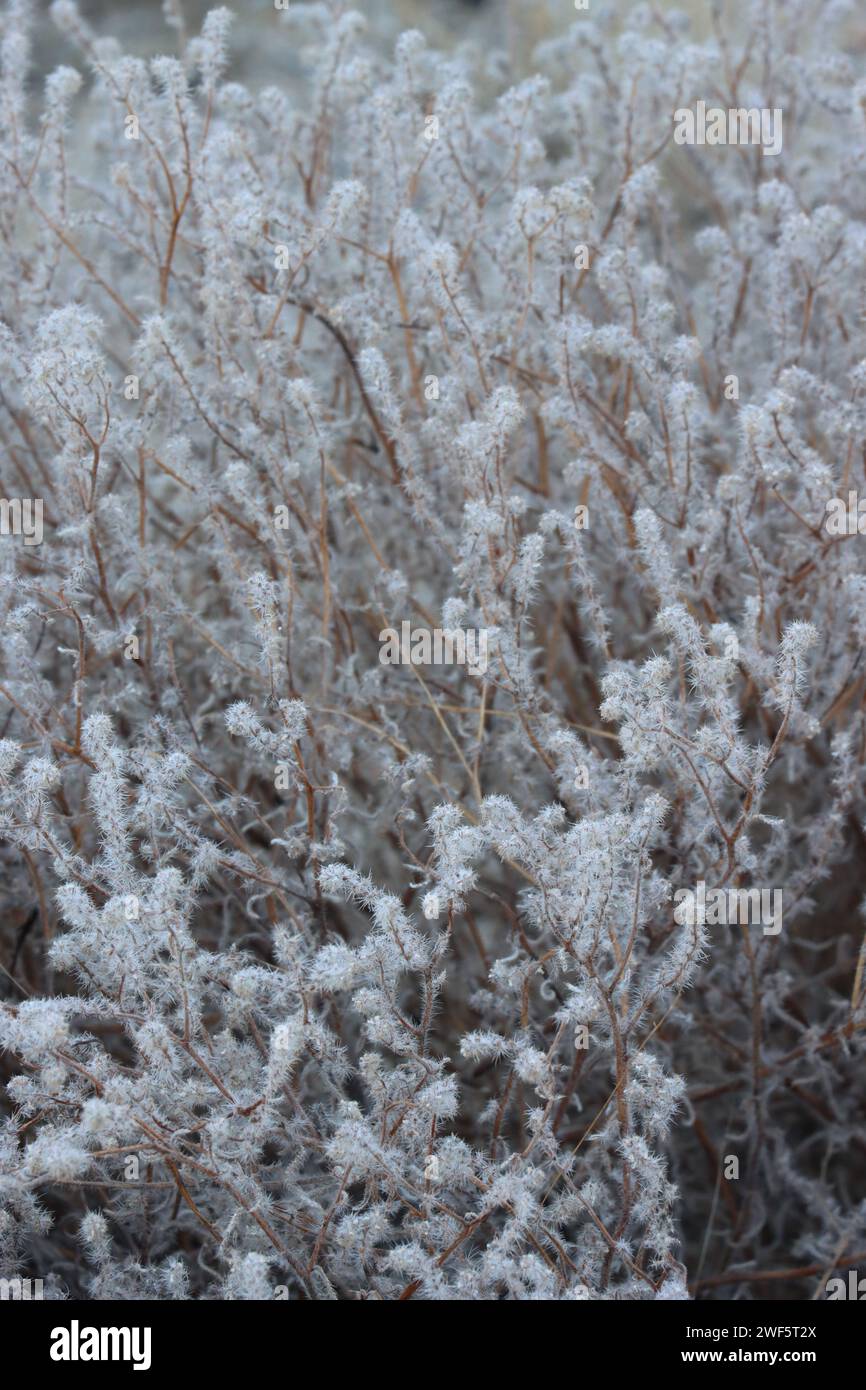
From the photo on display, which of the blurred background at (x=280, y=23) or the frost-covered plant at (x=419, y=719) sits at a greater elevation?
the blurred background at (x=280, y=23)

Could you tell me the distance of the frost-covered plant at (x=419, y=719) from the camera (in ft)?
5.82

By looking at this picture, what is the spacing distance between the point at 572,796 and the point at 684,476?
599 millimetres

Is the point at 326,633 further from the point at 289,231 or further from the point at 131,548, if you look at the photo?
the point at 289,231

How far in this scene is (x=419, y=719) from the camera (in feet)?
8.01

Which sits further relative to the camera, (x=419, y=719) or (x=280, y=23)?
(x=280, y=23)

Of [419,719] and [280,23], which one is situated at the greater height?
[280,23]

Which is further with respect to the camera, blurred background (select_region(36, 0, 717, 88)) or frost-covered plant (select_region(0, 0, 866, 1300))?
blurred background (select_region(36, 0, 717, 88))

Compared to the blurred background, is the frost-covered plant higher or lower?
lower

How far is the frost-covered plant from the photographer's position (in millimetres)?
1774

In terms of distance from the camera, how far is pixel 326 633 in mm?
2277

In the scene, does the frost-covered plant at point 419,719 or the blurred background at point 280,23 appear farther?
the blurred background at point 280,23

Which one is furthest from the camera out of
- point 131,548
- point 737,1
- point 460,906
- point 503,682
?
point 737,1

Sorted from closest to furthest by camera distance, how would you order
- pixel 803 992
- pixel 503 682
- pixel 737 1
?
pixel 503 682
pixel 803 992
pixel 737 1

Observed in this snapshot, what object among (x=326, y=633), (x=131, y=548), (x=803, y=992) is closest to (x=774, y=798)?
(x=803, y=992)
